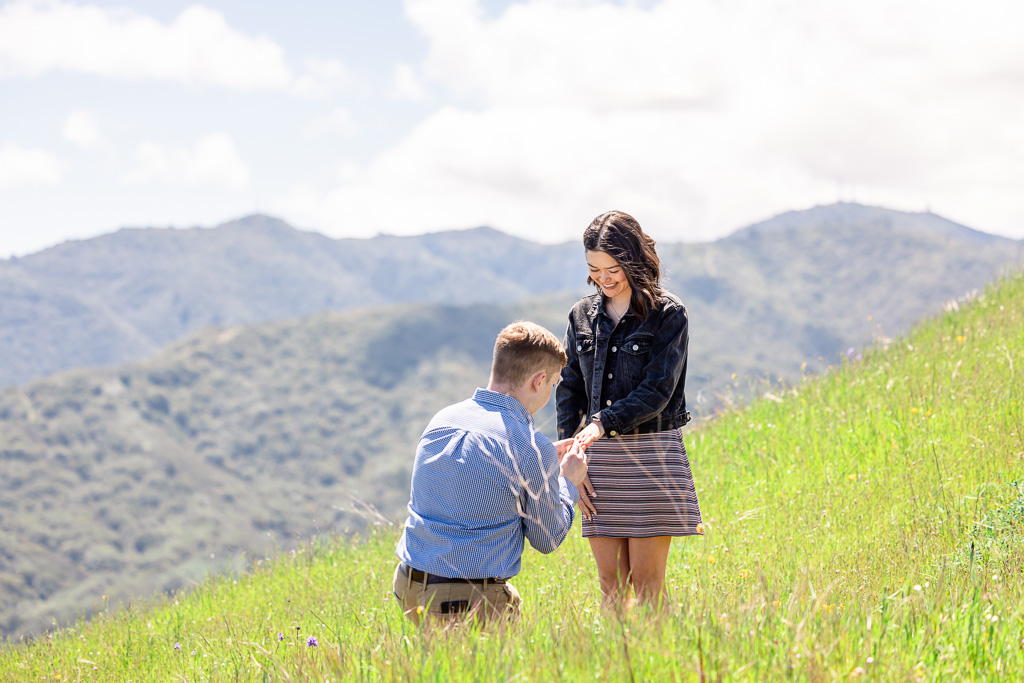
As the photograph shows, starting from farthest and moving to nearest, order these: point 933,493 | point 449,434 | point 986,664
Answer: point 933,493
point 449,434
point 986,664

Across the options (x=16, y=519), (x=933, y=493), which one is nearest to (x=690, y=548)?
(x=933, y=493)

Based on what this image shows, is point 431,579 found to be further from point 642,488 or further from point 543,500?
point 642,488

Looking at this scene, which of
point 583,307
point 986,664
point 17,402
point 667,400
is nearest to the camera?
point 986,664

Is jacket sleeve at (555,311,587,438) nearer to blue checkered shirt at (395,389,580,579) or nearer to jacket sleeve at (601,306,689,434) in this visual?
jacket sleeve at (601,306,689,434)

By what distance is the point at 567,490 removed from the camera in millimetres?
3424

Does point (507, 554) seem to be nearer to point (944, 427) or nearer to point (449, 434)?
point (449, 434)

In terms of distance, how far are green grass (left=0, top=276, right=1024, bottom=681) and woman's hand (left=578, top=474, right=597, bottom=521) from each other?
0.42 meters

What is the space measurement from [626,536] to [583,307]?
45.1 inches

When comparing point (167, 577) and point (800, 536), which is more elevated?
point (800, 536)

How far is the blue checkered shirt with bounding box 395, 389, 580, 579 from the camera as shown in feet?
10.4

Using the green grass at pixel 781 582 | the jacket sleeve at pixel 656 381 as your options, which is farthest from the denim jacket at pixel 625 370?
the green grass at pixel 781 582

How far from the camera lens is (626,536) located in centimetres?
382

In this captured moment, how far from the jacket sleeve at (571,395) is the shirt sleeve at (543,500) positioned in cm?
89

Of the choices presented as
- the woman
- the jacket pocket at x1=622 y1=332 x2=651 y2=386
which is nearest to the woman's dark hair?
the woman
